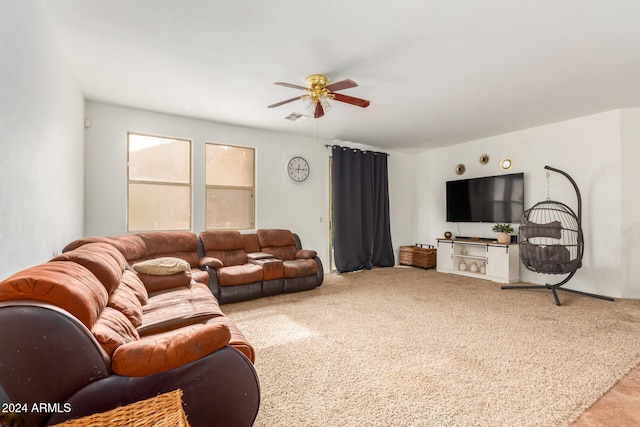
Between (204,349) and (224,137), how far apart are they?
13.4 ft

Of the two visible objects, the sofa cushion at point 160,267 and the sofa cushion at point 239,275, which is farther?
the sofa cushion at point 239,275

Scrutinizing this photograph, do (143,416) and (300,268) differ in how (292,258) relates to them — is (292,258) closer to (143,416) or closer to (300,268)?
(300,268)

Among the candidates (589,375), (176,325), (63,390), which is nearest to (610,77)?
(589,375)

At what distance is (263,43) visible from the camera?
2.56 meters

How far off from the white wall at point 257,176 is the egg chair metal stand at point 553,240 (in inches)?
105

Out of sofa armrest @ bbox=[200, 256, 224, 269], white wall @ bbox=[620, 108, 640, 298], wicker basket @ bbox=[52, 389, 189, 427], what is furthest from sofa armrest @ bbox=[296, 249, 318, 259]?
white wall @ bbox=[620, 108, 640, 298]

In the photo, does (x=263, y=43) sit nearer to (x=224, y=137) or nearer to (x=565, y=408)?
(x=224, y=137)

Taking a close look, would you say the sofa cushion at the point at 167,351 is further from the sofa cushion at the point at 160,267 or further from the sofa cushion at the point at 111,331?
the sofa cushion at the point at 160,267

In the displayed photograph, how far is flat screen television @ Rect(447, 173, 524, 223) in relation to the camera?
5.21m

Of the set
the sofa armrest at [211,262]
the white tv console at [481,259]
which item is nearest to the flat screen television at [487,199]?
the white tv console at [481,259]

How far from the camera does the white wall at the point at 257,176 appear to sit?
156 inches

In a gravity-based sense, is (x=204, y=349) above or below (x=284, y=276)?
above

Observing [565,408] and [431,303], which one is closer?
[565,408]

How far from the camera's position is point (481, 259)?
5.53 metres
